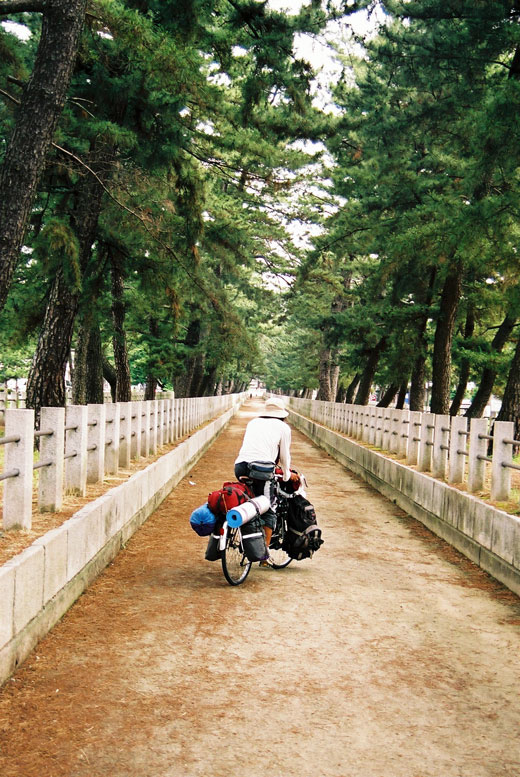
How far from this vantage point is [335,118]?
749 inches

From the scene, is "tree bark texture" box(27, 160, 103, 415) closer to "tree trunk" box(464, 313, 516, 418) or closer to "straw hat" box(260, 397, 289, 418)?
"straw hat" box(260, 397, 289, 418)

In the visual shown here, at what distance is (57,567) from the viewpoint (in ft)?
20.3

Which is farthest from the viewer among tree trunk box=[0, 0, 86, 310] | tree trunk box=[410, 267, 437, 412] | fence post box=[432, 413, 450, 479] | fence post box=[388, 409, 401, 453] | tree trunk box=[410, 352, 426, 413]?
tree trunk box=[410, 352, 426, 413]

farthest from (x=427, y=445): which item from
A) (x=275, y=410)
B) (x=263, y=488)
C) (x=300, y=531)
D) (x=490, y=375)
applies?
(x=490, y=375)

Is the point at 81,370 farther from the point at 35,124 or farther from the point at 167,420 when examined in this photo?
the point at 35,124

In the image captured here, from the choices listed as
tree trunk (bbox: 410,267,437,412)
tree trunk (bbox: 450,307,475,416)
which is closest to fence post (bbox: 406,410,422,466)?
tree trunk (bbox: 410,267,437,412)

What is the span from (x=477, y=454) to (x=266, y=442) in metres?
3.97

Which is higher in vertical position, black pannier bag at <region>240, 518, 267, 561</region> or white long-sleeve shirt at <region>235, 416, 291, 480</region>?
white long-sleeve shirt at <region>235, 416, 291, 480</region>

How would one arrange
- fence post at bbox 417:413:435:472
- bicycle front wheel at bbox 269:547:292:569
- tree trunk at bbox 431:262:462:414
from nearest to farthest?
bicycle front wheel at bbox 269:547:292:569 → fence post at bbox 417:413:435:472 → tree trunk at bbox 431:262:462:414

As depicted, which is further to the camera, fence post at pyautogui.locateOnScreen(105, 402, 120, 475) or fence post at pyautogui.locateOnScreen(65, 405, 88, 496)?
fence post at pyautogui.locateOnScreen(105, 402, 120, 475)

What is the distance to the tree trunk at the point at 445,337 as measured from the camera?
885 inches

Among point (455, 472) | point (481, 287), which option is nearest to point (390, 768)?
point (455, 472)

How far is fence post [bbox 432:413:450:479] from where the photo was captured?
13.0 metres

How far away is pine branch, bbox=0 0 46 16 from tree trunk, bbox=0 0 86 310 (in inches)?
3.9
